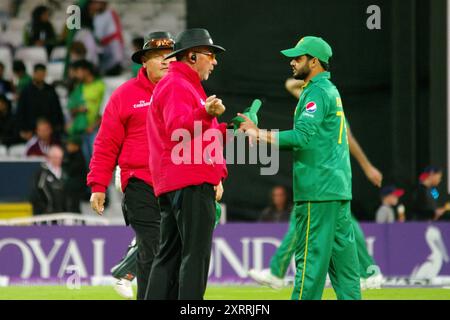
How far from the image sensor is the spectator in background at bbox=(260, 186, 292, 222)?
15.5 metres

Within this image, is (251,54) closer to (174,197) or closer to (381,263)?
(381,263)

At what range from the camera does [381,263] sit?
14195mm

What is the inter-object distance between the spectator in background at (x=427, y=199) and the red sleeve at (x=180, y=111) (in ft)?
23.2

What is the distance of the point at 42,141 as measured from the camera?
17.2 m

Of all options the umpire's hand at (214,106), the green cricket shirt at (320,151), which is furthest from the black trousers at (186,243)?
the green cricket shirt at (320,151)

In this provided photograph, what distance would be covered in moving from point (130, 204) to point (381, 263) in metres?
5.88

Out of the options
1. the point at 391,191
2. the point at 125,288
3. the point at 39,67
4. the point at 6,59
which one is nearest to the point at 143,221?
the point at 125,288

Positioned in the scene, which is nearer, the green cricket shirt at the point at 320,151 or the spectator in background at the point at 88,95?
the green cricket shirt at the point at 320,151

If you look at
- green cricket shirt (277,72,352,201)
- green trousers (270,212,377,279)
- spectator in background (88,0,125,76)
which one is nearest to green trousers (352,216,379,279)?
green trousers (270,212,377,279)

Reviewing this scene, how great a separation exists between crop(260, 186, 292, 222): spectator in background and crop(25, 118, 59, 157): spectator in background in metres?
3.48

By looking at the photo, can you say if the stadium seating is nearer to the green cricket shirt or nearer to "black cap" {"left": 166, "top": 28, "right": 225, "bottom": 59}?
the green cricket shirt

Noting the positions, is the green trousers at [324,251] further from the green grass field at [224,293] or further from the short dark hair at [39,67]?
the short dark hair at [39,67]

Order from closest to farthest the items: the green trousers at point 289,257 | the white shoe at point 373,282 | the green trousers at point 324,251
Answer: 1. the green trousers at point 324,251
2. the green trousers at point 289,257
3. the white shoe at point 373,282

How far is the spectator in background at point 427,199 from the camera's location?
1473 centimetres
